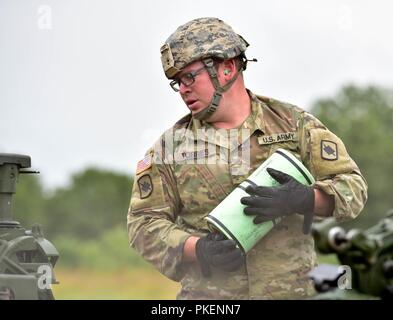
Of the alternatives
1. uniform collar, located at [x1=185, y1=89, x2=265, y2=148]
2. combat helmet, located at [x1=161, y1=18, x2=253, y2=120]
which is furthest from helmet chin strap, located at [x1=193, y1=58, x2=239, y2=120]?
uniform collar, located at [x1=185, y1=89, x2=265, y2=148]

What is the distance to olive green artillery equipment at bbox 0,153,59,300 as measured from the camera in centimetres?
729

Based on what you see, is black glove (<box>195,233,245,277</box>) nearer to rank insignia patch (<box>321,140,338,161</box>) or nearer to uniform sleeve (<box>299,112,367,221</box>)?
uniform sleeve (<box>299,112,367,221</box>)

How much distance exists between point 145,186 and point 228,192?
1.69 ft

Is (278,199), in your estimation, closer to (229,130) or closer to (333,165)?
(333,165)

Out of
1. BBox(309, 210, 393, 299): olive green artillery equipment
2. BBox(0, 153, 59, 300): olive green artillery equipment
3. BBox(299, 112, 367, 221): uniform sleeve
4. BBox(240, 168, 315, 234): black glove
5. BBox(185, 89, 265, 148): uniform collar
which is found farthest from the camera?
BBox(185, 89, 265, 148): uniform collar

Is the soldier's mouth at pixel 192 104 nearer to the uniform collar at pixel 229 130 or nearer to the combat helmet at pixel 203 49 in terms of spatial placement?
the combat helmet at pixel 203 49

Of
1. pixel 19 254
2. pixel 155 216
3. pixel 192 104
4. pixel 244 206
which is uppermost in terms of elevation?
pixel 192 104

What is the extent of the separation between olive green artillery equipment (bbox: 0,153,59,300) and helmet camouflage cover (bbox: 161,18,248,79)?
116 cm

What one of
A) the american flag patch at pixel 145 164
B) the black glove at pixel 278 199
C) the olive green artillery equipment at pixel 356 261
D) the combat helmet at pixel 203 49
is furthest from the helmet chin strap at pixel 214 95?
the olive green artillery equipment at pixel 356 261

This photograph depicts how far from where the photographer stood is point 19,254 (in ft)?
24.8

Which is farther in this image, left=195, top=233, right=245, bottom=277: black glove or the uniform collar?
the uniform collar

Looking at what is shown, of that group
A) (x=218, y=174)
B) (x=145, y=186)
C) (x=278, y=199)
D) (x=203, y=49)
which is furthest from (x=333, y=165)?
(x=145, y=186)

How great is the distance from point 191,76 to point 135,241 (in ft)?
3.46

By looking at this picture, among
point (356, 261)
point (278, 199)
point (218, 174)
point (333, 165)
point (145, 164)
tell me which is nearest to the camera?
point (356, 261)
